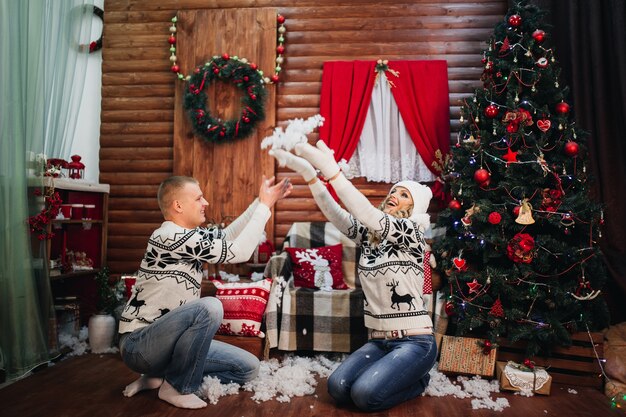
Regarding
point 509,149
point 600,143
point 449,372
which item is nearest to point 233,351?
point 449,372

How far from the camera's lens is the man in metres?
2.29

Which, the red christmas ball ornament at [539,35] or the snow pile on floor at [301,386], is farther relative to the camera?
the red christmas ball ornament at [539,35]

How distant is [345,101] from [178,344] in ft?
9.94

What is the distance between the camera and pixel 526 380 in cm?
278

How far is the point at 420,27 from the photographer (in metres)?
4.64

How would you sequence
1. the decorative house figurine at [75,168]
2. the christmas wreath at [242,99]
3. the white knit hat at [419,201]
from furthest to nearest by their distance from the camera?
the christmas wreath at [242,99], the decorative house figurine at [75,168], the white knit hat at [419,201]

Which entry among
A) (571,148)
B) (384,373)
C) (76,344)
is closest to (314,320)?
(384,373)

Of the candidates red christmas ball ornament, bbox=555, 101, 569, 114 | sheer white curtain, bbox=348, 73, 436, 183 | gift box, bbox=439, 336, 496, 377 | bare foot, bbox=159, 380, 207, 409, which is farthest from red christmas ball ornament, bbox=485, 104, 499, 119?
bare foot, bbox=159, 380, 207, 409

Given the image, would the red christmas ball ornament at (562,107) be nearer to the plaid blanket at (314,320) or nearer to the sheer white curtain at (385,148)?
the sheer white curtain at (385,148)

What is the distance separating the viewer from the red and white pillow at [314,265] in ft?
12.3

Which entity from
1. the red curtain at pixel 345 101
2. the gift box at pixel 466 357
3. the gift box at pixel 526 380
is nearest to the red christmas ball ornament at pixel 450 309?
the gift box at pixel 466 357

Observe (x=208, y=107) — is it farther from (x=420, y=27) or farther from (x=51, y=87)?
(x=420, y=27)

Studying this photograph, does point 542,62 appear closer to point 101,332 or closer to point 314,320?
Answer: point 314,320

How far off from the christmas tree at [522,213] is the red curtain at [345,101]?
1185 millimetres
